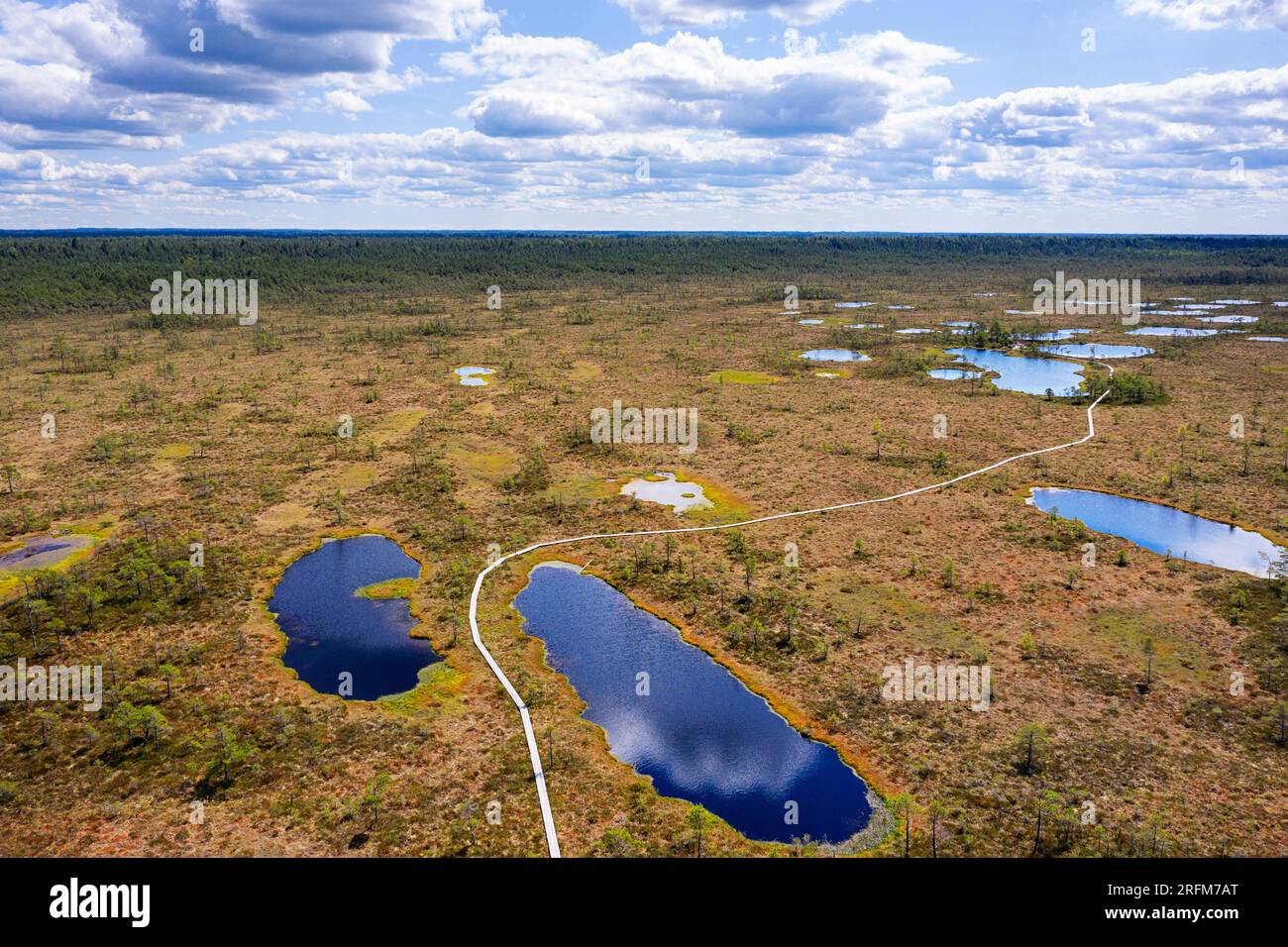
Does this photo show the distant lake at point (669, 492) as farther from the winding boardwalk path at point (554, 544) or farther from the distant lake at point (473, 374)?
the distant lake at point (473, 374)

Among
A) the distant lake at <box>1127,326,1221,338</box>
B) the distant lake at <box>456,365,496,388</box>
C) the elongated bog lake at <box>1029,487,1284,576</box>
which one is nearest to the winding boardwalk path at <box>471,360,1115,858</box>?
the elongated bog lake at <box>1029,487,1284,576</box>

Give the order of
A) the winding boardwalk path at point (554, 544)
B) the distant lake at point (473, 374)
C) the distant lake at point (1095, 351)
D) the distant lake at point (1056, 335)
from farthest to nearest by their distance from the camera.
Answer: the distant lake at point (1056, 335) < the distant lake at point (1095, 351) < the distant lake at point (473, 374) < the winding boardwalk path at point (554, 544)

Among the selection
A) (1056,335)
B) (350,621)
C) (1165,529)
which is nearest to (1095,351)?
(1056,335)

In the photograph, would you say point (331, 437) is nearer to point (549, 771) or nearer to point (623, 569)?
point (623, 569)

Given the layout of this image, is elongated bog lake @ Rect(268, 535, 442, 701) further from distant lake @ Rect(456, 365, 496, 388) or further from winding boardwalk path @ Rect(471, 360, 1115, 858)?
distant lake @ Rect(456, 365, 496, 388)

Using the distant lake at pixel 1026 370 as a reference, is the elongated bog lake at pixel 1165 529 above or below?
below

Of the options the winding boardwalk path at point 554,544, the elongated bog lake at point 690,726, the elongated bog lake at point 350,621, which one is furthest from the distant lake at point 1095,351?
the elongated bog lake at point 350,621
